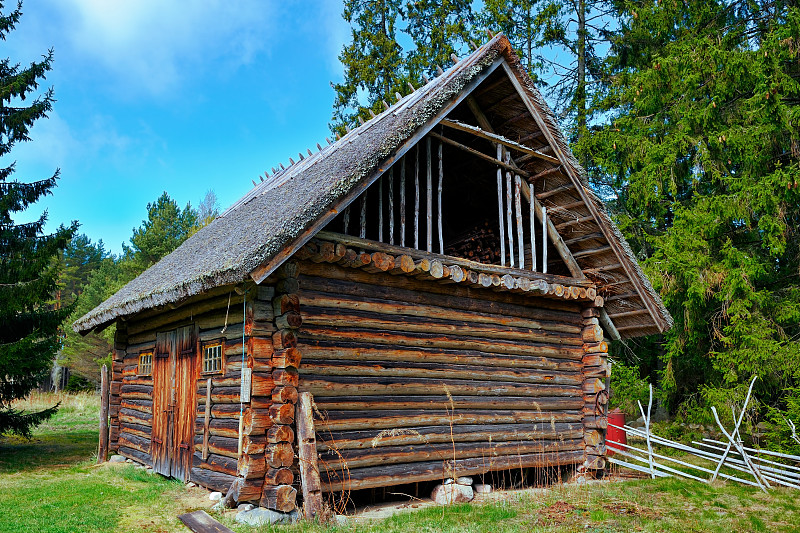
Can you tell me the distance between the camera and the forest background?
13.8 m

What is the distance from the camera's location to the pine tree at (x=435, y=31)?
25.2 meters

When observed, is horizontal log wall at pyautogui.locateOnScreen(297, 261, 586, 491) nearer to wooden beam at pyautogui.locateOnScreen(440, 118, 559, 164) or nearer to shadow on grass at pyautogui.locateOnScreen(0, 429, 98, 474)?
wooden beam at pyautogui.locateOnScreen(440, 118, 559, 164)

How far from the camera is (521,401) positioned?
10234 mm

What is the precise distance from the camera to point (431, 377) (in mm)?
9016

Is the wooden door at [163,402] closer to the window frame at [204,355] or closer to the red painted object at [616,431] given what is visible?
the window frame at [204,355]

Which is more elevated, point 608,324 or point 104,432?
point 608,324

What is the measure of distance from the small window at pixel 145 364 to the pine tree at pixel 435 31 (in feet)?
58.5

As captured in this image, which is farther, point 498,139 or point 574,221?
point 574,221

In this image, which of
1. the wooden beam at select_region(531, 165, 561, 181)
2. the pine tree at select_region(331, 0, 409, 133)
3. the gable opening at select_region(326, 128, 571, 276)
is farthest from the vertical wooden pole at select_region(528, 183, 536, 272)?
the pine tree at select_region(331, 0, 409, 133)

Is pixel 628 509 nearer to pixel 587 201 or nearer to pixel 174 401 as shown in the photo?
pixel 587 201

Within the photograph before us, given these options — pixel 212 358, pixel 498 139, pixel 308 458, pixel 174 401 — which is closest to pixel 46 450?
pixel 174 401

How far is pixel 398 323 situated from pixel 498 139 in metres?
3.47

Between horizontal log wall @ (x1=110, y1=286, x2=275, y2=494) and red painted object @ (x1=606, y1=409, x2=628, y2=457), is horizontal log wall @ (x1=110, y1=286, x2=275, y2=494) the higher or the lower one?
the higher one

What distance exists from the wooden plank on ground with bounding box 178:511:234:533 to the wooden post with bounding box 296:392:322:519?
36.6 inches
